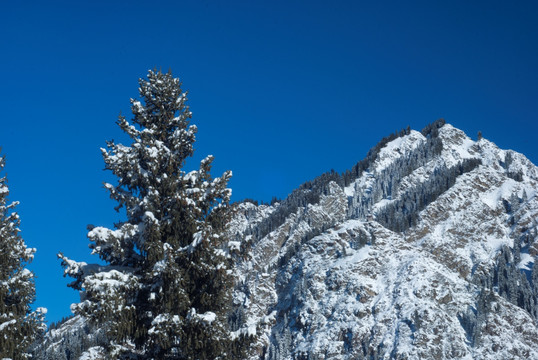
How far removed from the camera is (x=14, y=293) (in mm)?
26812

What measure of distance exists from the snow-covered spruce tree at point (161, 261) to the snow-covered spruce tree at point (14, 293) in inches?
240

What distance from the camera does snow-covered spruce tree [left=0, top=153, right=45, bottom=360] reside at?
25453 mm

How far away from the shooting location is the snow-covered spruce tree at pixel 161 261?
819 inches

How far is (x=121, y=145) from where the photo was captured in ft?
79.0

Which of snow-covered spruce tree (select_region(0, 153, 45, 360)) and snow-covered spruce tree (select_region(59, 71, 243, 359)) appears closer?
snow-covered spruce tree (select_region(59, 71, 243, 359))

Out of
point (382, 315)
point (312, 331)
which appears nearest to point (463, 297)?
point (382, 315)

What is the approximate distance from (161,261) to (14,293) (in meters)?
9.83

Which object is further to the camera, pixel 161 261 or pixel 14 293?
pixel 14 293

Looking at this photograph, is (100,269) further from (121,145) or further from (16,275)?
(16,275)

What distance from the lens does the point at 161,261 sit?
21.0m

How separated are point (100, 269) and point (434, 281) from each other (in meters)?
183

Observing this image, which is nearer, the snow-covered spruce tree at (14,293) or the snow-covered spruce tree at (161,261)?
the snow-covered spruce tree at (161,261)

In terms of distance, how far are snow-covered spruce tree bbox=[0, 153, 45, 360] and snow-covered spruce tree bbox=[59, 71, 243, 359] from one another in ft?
20.0

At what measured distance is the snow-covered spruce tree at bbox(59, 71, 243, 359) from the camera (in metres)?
20.8
